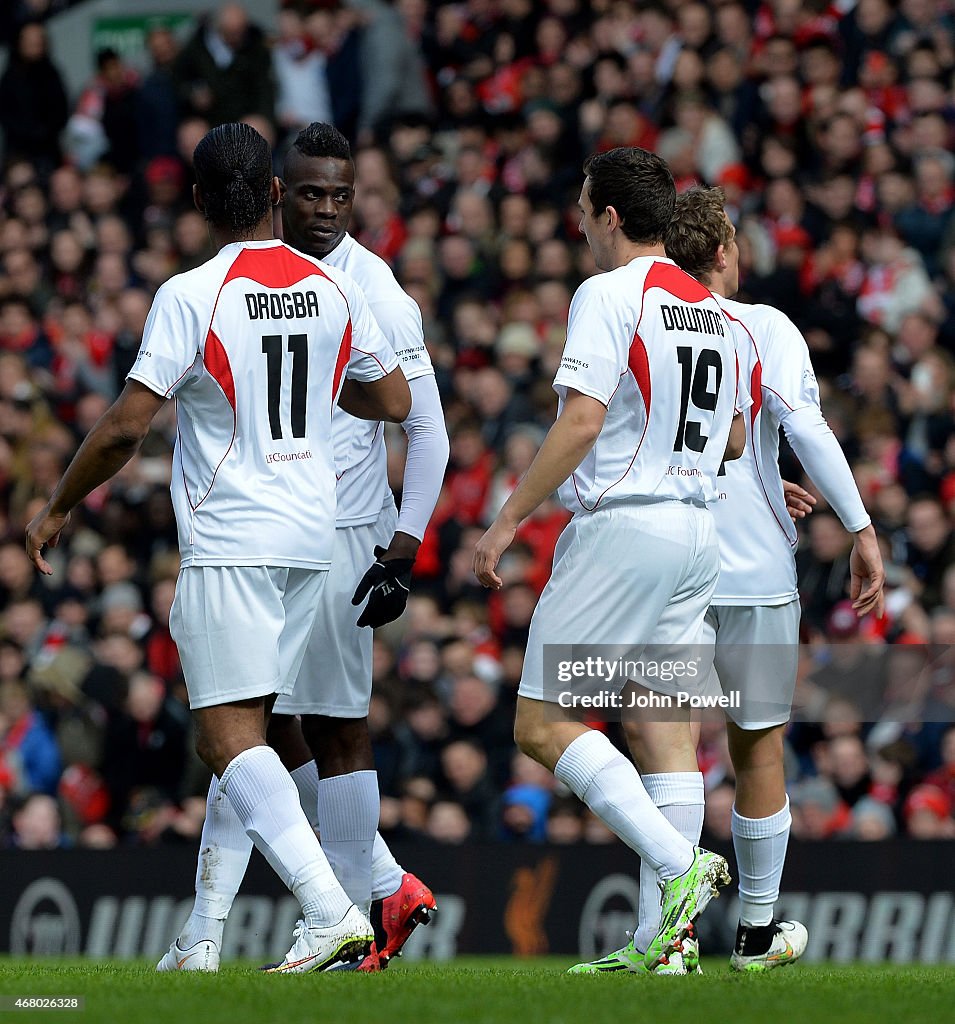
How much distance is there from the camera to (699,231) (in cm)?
649

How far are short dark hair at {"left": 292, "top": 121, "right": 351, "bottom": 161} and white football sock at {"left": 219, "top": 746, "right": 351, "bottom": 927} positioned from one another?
2.11 m

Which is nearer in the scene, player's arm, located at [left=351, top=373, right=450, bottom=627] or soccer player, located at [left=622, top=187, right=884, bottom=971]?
player's arm, located at [left=351, top=373, right=450, bottom=627]

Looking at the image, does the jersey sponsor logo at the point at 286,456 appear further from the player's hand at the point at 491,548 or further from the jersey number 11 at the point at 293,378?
the player's hand at the point at 491,548

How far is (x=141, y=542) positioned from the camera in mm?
13195

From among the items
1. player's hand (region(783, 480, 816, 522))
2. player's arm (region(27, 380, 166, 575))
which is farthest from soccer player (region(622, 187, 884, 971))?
player's arm (region(27, 380, 166, 575))

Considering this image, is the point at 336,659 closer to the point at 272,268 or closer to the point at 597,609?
the point at 597,609

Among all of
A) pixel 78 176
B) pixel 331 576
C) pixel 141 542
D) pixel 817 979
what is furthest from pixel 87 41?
pixel 817 979

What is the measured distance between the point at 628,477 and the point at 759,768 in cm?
132

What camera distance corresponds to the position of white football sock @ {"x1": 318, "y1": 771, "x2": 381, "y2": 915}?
20.7 ft

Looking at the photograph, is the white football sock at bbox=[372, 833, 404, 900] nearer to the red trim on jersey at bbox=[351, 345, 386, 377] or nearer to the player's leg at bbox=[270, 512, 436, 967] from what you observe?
the player's leg at bbox=[270, 512, 436, 967]

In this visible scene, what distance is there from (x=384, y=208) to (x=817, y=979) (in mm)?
9823

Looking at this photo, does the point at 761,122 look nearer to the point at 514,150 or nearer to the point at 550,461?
the point at 514,150

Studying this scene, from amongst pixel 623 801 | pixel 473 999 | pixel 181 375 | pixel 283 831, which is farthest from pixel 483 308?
pixel 473 999

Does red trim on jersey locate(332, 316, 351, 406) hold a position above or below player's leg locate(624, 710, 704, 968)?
above
